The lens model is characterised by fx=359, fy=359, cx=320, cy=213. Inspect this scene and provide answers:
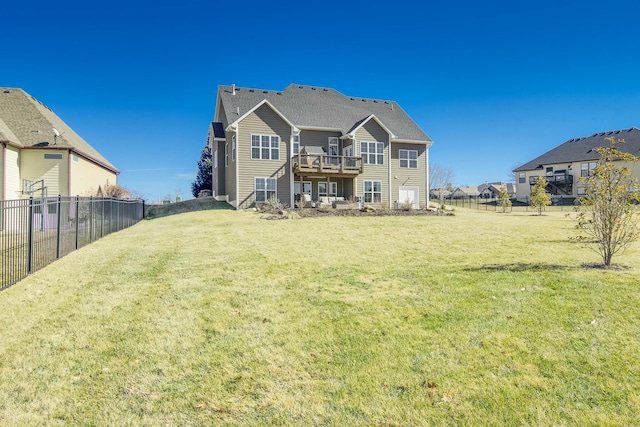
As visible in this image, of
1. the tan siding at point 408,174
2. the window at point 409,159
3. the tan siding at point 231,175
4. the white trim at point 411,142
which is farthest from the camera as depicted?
the window at point 409,159

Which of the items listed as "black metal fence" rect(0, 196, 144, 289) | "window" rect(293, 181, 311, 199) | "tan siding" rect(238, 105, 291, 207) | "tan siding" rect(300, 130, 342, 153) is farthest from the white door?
"black metal fence" rect(0, 196, 144, 289)

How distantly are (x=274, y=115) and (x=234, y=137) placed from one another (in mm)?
3062

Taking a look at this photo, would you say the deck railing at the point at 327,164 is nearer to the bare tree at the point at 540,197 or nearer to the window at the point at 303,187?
the window at the point at 303,187

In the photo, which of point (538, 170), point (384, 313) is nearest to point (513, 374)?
point (384, 313)

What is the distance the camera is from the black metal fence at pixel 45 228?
7230 mm

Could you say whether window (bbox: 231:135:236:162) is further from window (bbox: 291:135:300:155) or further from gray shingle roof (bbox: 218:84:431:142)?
window (bbox: 291:135:300:155)

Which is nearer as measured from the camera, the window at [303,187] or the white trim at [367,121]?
the window at [303,187]

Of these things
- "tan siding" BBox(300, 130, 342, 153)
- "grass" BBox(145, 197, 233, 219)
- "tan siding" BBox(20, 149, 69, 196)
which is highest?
"tan siding" BBox(300, 130, 342, 153)

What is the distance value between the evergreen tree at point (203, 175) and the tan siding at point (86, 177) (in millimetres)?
10017

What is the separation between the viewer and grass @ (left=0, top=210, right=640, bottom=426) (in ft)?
9.59

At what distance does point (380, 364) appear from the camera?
3.58 metres

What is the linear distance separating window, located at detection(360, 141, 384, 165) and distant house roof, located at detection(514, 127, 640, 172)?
93.9 ft

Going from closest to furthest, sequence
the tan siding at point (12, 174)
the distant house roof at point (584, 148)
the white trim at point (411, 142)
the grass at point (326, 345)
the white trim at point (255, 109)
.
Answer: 1. the grass at point (326, 345)
2. the tan siding at point (12, 174)
3. the white trim at point (255, 109)
4. the white trim at point (411, 142)
5. the distant house roof at point (584, 148)

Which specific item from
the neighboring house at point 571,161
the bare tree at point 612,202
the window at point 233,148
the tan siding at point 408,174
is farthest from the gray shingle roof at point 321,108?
the neighboring house at point 571,161
